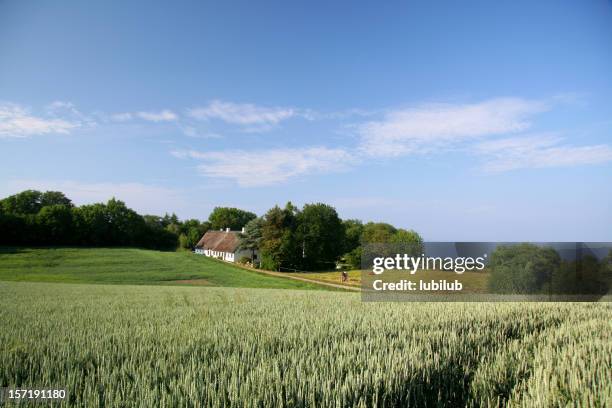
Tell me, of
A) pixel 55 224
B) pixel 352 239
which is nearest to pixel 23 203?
pixel 55 224

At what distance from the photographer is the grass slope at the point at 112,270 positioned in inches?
1415

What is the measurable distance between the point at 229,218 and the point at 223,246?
1209 inches

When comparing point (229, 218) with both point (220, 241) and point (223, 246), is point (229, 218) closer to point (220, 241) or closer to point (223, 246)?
point (220, 241)

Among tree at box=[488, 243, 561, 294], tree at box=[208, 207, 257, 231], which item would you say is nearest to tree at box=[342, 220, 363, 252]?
tree at box=[208, 207, 257, 231]

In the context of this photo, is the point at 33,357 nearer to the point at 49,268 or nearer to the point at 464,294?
the point at 464,294

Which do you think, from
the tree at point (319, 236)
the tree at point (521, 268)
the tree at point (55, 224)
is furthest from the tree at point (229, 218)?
the tree at point (521, 268)

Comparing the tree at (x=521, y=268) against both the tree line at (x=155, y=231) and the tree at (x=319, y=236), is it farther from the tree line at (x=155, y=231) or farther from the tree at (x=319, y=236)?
the tree at (x=319, y=236)

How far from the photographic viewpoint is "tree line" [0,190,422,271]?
4056cm

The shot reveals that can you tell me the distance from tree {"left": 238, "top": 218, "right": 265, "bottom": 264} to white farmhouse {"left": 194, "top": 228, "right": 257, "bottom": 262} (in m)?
1.21

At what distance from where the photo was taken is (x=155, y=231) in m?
54.2

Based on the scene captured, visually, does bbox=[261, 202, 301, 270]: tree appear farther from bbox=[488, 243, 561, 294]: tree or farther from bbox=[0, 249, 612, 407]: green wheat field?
bbox=[0, 249, 612, 407]: green wheat field

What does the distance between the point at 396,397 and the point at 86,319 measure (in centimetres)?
640

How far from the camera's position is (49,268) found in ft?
124

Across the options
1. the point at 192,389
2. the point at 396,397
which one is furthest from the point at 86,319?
the point at 396,397
